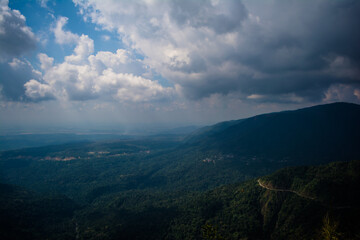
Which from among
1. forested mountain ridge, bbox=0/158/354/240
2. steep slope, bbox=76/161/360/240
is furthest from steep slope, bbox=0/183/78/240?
steep slope, bbox=76/161/360/240

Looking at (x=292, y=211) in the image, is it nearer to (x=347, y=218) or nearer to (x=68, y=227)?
(x=347, y=218)

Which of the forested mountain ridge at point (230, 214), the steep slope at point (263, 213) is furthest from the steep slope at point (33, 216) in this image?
the steep slope at point (263, 213)

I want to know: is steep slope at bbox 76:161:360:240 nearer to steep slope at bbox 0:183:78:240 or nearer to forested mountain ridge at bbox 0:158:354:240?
forested mountain ridge at bbox 0:158:354:240

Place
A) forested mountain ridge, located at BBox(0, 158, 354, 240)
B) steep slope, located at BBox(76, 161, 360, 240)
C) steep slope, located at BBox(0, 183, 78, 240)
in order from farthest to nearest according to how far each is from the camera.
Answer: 1. steep slope, located at BBox(0, 183, 78, 240)
2. forested mountain ridge, located at BBox(0, 158, 354, 240)
3. steep slope, located at BBox(76, 161, 360, 240)

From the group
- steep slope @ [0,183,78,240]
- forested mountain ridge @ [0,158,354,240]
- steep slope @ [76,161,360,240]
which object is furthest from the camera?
steep slope @ [0,183,78,240]

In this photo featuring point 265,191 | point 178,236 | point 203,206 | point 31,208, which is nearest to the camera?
point 178,236

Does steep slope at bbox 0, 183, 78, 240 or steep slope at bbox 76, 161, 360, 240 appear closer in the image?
steep slope at bbox 76, 161, 360, 240

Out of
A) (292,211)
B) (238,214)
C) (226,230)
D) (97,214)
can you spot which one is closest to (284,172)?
(292,211)

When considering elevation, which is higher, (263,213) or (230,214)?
(263,213)

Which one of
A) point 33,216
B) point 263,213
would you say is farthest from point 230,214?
point 33,216

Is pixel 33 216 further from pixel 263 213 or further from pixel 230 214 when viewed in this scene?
pixel 263 213

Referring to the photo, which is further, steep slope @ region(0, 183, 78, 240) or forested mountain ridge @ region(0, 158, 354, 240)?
steep slope @ region(0, 183, 78, 240)
